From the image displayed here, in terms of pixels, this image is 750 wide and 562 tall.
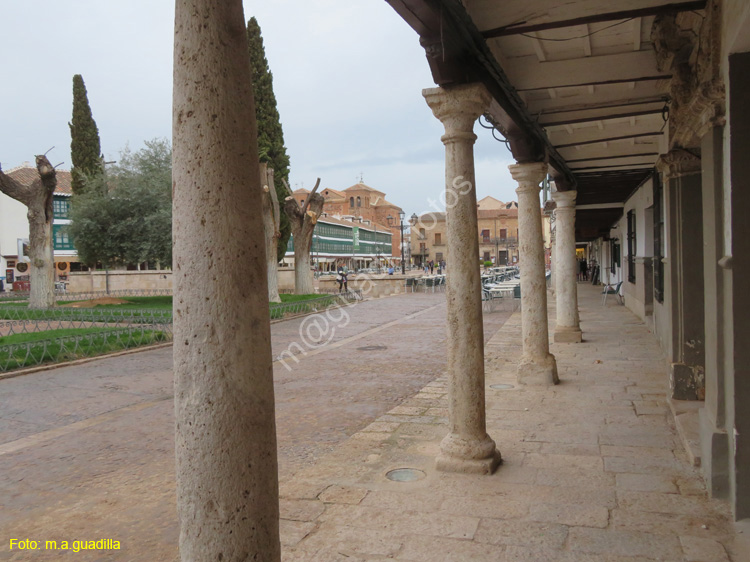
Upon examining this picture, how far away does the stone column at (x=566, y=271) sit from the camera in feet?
31.0

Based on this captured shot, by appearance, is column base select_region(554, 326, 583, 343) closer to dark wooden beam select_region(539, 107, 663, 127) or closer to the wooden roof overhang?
the wooden roof overhang

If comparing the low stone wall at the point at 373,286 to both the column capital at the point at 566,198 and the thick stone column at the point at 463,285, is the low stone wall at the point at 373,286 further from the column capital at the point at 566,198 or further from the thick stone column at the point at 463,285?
the thick stone column at the point at 463,285

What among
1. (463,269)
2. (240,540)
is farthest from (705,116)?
(240,540)

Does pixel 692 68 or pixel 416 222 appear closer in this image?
pixel 692 68

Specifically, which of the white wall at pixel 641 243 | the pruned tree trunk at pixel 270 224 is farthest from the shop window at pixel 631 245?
the pruned tree trunk at pixel 270 224

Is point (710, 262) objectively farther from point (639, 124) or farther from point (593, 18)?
point (639, 124)

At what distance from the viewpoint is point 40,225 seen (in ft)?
57.9

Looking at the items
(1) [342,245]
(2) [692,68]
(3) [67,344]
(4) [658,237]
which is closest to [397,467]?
(2) [692,68]

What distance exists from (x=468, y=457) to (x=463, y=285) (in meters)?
1.16

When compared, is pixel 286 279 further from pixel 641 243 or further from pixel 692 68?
pixel 692 68

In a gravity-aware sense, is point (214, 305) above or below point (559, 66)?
below

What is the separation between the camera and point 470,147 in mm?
3992

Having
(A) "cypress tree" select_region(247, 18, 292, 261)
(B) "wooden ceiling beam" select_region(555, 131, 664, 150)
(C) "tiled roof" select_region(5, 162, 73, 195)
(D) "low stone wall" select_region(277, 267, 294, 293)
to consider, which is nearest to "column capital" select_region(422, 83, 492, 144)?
(B) "wooden ceiling beam" select_region(555, 131, 664, 150)

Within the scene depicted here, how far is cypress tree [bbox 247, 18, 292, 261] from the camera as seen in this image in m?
20.6
